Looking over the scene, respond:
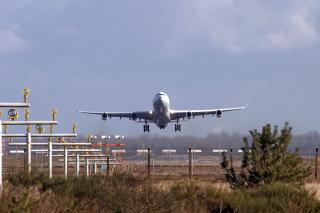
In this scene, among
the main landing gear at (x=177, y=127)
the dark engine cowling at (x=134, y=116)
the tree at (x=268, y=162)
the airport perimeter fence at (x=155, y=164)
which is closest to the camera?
the tree at (x=268, y=162)

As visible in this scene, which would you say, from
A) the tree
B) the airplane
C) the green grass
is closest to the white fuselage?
the airplane

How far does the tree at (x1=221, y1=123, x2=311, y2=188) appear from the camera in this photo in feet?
72.8

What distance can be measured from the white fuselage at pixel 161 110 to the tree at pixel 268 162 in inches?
2018

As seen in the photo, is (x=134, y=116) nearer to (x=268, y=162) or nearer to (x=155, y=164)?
(x=155, y=164)

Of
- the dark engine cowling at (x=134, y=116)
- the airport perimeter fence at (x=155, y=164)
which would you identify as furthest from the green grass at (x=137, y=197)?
the dark engine cowling at (x=134, y=116)

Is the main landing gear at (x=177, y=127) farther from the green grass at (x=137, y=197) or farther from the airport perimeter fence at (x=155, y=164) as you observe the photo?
the green grass at (x=137, y=197)

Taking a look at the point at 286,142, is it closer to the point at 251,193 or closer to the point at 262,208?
the point at 251,193

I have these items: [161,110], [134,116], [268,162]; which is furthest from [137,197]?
[134,116]

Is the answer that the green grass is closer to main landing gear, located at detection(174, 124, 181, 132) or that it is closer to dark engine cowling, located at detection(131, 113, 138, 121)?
dark engine cowling, located at detection(131, 113, 138, 121)

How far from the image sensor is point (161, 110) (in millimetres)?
75062

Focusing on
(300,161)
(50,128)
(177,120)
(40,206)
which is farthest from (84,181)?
(177,120)

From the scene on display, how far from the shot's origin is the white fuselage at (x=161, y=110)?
74.4 meters

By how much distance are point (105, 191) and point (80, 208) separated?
55.9 inches

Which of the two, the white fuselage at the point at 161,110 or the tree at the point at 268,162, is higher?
the white fuselage at the point at 161,110
